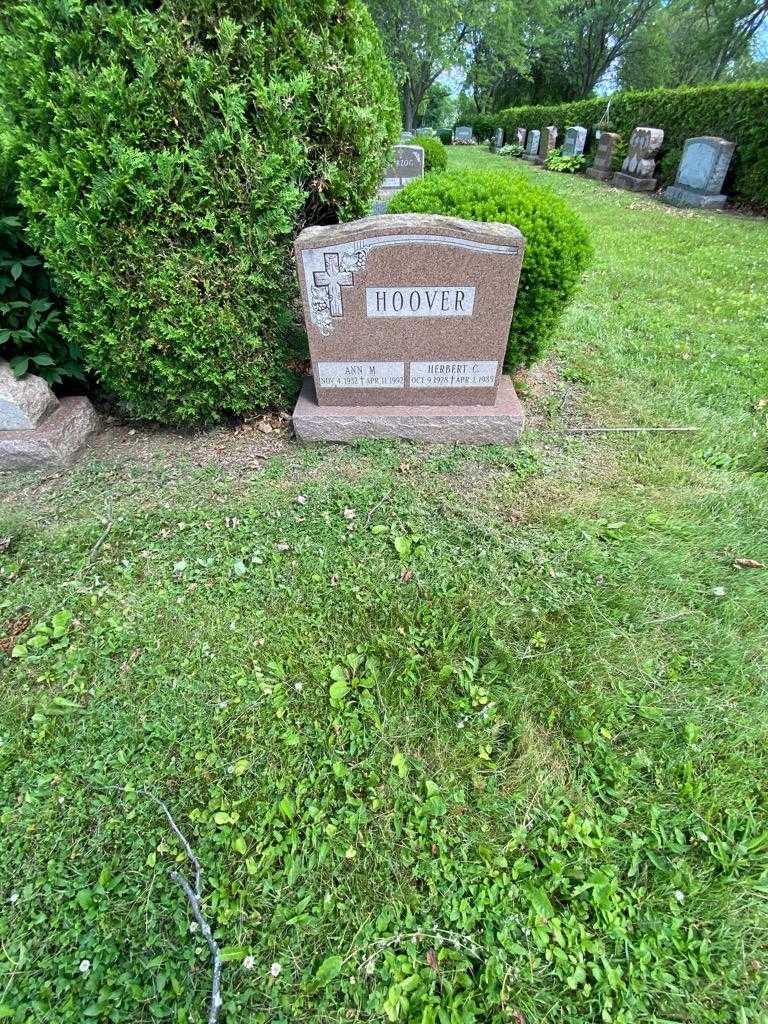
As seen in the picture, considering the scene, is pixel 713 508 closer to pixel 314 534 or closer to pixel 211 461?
pixel 314 534

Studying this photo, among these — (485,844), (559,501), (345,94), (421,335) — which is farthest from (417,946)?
(345,94)

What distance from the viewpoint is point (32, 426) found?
9.70 feet

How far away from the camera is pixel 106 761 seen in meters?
1.79

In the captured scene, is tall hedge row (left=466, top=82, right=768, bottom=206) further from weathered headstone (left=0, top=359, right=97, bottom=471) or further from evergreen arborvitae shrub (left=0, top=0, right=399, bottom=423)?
weathered headstone (left=0, top=359, right=97, bottom=471)

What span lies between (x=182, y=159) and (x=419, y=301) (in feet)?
4.26

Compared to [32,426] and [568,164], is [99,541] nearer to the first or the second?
[32,426]

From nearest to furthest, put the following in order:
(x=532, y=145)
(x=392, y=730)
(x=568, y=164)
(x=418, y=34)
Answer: (x=392, y=730) → (x=568, y=164) → (x=532, y=145) → (x=418, y=34)

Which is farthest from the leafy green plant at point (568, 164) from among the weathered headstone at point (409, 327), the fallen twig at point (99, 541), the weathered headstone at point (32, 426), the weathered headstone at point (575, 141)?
the fallen twig at point (99, 541)

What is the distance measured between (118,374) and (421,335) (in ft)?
5.67

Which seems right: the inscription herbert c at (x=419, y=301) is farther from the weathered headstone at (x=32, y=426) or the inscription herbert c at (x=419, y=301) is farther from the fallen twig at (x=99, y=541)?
the weathered headstone at (x=32, y=426)

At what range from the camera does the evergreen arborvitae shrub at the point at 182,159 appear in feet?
7.42

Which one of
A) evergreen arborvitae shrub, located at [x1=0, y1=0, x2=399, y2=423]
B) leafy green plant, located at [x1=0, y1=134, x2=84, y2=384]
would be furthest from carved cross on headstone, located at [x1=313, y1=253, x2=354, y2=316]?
leafy green plant, located at [x1=0, y1=134, x2=84, y2=384]

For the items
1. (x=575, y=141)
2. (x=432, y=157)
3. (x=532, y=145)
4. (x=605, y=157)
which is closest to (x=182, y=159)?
(x=432, y=157)

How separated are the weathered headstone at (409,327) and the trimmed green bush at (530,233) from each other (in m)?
0.37
